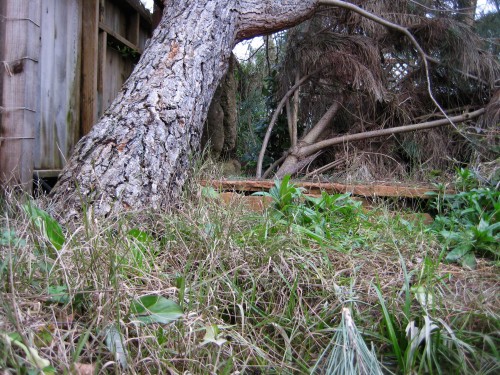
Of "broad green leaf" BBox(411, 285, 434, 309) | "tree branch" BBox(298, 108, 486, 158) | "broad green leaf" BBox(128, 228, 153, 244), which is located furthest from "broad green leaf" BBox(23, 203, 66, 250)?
"tree branch" BBox(298, 108, 486, 158)

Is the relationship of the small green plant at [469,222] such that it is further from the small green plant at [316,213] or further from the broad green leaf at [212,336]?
the broad green leaf at [212,336]

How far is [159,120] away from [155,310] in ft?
4.22

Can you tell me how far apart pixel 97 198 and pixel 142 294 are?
27.1 inches

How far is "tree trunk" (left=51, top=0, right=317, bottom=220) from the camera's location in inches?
76.4

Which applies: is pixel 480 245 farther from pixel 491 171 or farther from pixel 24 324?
pixel 24 324

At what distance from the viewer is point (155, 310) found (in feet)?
3.97

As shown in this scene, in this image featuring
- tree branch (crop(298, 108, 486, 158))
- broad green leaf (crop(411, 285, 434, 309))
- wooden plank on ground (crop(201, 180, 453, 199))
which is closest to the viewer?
broad green leaf (crop(411, 285, 434, 309))

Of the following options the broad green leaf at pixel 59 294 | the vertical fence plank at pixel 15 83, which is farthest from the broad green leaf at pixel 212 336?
the vertical fence plank at pixel 15 83

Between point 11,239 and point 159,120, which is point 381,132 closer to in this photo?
point 159,120

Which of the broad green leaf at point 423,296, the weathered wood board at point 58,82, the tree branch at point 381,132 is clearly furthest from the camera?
the tree branch at point 381,132

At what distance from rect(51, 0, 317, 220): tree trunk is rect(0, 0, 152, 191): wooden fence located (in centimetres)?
20

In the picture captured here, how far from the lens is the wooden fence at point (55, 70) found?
7.36ft

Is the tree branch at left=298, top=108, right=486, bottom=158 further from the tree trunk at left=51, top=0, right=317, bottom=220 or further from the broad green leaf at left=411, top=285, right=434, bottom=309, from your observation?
the broad green leaf at left=411, top=285, right=434, bottom=309

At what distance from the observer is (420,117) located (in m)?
4.08
